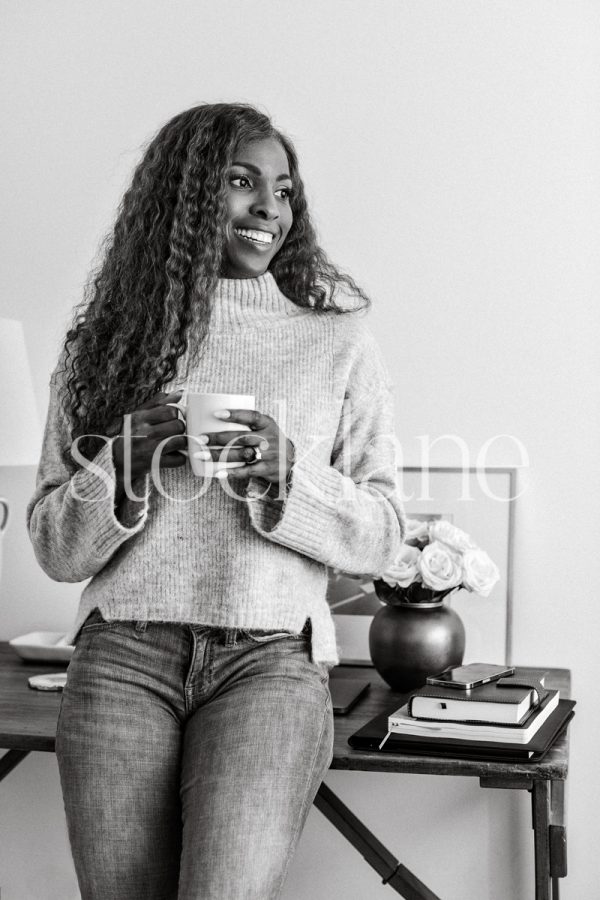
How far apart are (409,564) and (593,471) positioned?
402 mm

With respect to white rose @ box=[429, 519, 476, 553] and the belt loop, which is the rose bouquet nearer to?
white rose @ box=[429, 519, 476, 553]

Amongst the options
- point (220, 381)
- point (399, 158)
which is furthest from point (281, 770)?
point (399, 158)

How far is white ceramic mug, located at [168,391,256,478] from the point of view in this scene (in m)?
1.12

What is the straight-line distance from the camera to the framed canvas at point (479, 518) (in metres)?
1.76

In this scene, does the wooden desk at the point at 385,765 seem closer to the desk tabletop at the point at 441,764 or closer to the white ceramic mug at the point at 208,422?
the desk tabletop at the point at 441,764

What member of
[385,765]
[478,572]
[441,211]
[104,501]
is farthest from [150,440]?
[441,211]

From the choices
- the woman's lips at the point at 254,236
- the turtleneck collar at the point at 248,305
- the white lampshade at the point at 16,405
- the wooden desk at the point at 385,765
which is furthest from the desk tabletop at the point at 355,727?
the woman's lips at the point at 254,236

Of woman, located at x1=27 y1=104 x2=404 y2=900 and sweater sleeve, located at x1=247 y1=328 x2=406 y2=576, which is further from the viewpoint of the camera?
sweater sleeve, located at x1=247 y1=328 x2=406 y2=576

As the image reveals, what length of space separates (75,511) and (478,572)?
25.2 inches

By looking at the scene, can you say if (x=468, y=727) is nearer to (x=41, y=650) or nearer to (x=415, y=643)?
(x=415, y=643)

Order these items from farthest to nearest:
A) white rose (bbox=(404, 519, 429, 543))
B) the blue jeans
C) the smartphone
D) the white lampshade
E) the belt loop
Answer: the white lampshade → white rose (bbox=(404, 519, 429, 543)) → the smartphone → the belt loop → the blue jeans

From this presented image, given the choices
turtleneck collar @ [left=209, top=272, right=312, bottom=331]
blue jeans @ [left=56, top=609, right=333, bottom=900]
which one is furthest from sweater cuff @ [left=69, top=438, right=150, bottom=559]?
turtleneck collar @ [left=209, top=272, right=312, bottom=331]

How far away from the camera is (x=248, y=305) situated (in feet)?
4.51

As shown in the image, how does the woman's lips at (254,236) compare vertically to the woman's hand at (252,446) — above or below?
above
